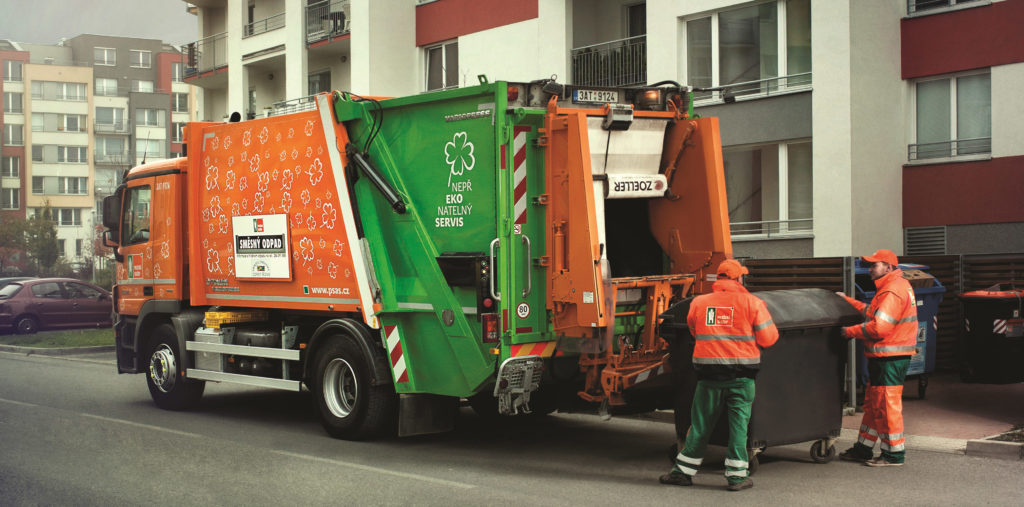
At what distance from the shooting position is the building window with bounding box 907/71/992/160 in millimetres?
16047

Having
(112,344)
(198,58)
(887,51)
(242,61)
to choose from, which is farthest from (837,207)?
(198,58)

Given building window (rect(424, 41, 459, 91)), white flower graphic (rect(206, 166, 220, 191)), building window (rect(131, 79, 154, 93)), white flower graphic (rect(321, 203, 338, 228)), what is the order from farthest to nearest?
1. building window (rect(131, 79, 154, 93))
2. building window (rect(424, 41, 459, 91))
3. white flower graphic (rect(206, 166, 220, 191))
4. white flower graphic (rect(321, 203, 338, 228))

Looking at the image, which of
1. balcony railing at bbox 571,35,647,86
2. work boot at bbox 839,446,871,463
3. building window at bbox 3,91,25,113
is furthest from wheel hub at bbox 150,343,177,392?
building window at bbox 3,91,25,113

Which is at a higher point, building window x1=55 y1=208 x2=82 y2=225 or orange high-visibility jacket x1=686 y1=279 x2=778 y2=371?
building window x1=55 y1=208 x2=82 y2=225

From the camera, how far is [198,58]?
31.4 metres

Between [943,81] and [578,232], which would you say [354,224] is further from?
[943,81]

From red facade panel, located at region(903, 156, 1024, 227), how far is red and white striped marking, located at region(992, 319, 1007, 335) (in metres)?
5.94

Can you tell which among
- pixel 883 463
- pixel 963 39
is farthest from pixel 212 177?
pixel 963 39

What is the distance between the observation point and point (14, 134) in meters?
73.0

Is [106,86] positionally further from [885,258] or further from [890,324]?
[890,324]

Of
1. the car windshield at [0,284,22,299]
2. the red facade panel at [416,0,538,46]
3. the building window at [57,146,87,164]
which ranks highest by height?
the building window at [57,146,87,164]

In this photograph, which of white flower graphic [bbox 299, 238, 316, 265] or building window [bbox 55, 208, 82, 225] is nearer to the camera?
white flower graphic [bbox 299, 238, 316, 265]

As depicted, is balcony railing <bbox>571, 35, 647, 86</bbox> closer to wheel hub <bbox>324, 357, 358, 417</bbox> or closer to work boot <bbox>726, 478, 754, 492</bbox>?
wheel hub <bbox>324, 357, 358, 417</bbox>

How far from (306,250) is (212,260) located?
1931 mm
